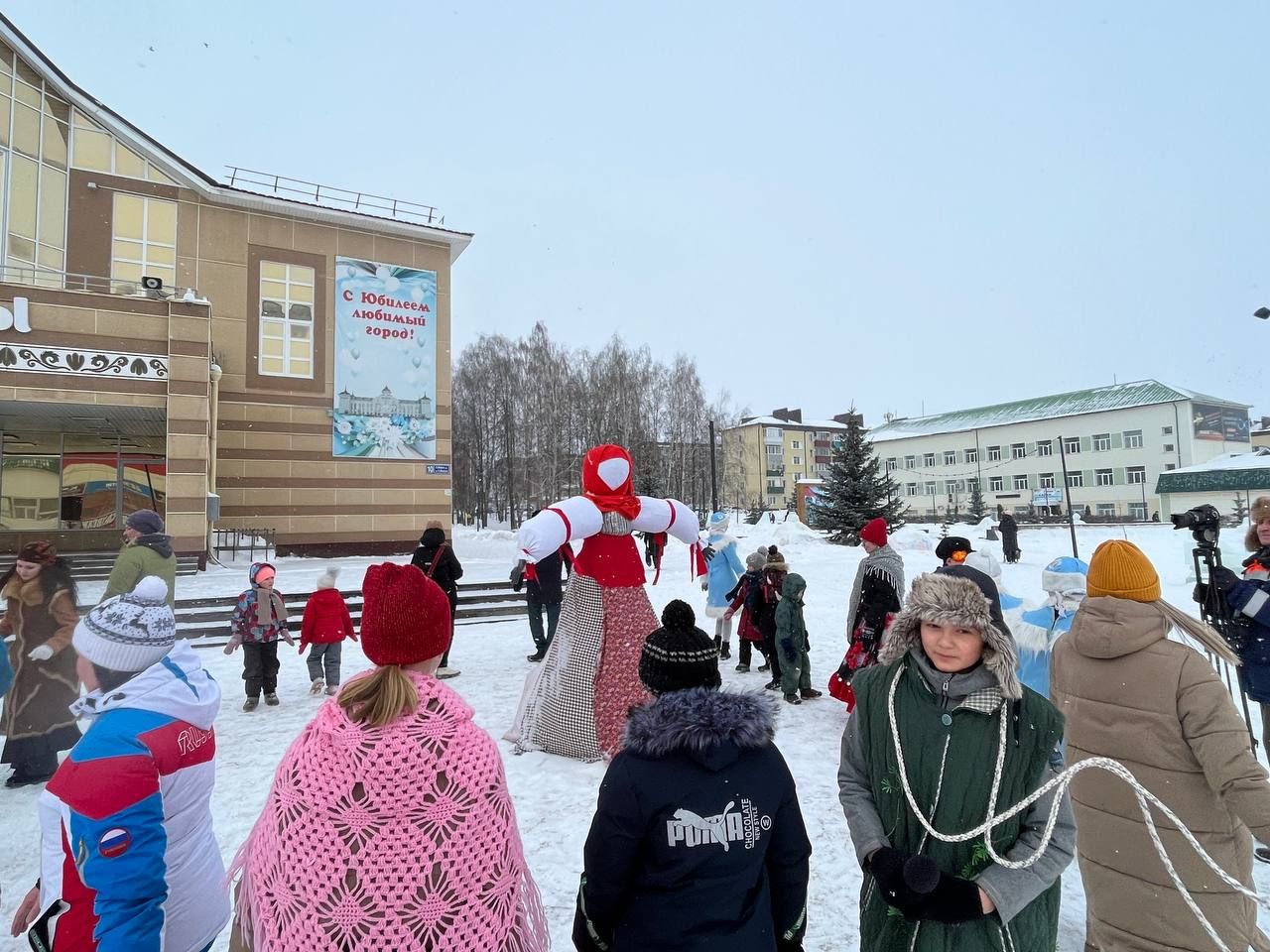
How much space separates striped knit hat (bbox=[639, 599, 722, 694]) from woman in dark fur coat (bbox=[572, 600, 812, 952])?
0.45ft

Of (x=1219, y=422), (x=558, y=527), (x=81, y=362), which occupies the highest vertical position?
(x=1219, y=422)

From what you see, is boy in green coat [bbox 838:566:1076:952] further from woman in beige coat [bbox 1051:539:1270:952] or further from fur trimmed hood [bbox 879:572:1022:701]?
woman in beige coat [bbox 1051:539:1270:952]

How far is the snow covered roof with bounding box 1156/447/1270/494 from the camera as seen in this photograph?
29.9 m

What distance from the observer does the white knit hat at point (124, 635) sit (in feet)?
6.82

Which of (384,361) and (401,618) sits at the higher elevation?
(384,361)

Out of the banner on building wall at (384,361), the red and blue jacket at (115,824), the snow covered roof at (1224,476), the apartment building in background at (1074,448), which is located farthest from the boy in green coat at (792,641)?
the apartment building in background at (1074,448)

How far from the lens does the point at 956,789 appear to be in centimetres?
192

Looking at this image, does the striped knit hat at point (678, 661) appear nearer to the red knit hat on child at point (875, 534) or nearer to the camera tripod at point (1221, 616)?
the camera tripod at point (1221, 616)

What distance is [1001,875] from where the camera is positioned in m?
1.84

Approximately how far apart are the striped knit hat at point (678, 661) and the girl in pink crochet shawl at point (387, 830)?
1.58ft

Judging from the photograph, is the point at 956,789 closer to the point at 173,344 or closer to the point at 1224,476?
the point at 173,344

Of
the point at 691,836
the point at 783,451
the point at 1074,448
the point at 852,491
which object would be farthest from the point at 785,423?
the point at 691,836

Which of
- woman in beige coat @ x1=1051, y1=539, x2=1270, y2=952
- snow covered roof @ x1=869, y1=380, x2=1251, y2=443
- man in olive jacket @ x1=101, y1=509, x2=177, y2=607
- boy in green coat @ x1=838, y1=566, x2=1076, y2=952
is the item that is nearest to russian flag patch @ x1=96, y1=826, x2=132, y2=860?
boy in green coat @ x1=838, y1=566, x2=1076, y2=952

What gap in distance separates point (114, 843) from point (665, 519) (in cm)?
428
